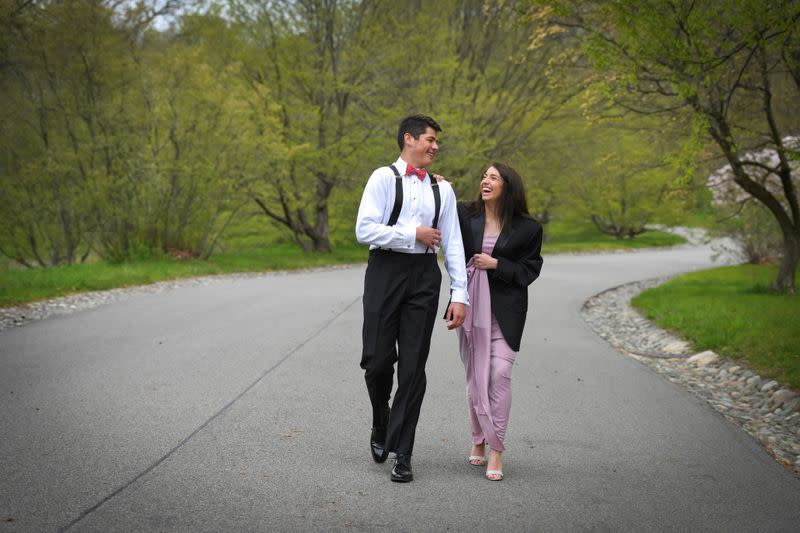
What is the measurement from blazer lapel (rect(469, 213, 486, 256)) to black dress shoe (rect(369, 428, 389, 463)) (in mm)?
1280

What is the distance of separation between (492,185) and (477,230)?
0.31 meters

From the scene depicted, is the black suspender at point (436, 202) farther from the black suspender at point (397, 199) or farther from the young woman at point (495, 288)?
the young woman at point (495, 288)

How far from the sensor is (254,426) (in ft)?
18.3

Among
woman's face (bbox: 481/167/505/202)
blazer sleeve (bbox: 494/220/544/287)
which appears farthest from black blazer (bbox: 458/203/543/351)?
woman's face (bbox: 481/167/505/202)

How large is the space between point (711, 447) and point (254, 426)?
326 cm

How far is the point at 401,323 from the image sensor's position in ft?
15.3

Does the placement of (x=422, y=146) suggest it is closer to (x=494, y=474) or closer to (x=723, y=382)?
(x=494, y=474)

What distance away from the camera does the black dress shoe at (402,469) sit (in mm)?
4445

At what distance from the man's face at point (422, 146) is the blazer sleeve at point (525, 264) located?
0.80 metres

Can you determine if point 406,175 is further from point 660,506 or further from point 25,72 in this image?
point 25,72

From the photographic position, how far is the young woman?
187 inches

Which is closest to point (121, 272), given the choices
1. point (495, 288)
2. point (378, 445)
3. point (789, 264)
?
point (378, 445)

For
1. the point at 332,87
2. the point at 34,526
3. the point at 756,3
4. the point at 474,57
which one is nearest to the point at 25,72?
the point at 332,87

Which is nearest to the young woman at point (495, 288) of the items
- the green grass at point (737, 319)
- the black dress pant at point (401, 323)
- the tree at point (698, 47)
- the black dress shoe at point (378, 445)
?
the black dress pant at point (401, 323)
